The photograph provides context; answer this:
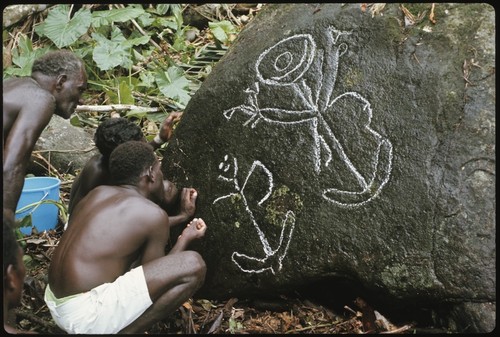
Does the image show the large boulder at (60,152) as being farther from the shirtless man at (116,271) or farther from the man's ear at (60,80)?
the shirtless man at (116,271)

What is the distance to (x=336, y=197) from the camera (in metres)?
4.12

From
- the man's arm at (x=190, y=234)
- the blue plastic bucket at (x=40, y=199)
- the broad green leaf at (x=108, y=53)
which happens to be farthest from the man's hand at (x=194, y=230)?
the broad green leaf at (x=108, y=53)

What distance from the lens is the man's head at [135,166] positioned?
4035 mm

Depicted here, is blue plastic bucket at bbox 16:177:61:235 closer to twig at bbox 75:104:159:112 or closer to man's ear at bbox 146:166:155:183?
twig at bbox 75:104:159:112

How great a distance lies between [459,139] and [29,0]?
5.06 metres

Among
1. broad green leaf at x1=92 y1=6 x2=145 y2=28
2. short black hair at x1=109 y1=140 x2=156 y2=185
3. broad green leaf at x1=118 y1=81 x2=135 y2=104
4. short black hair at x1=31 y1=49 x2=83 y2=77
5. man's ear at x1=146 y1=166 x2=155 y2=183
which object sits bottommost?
broad green leaf at x1=118 y1=81 x2=135 y2=104

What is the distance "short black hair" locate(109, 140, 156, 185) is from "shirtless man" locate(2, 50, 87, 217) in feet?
1.75

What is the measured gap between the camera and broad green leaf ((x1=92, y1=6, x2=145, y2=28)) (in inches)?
281

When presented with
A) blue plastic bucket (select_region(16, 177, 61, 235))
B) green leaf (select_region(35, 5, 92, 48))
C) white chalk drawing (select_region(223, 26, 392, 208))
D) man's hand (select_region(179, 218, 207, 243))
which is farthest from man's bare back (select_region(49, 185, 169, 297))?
green leaf (select_region(35, 5, 92, 48))

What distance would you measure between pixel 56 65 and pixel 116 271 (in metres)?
1.58

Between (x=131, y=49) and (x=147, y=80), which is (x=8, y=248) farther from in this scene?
(x=131, y=49)

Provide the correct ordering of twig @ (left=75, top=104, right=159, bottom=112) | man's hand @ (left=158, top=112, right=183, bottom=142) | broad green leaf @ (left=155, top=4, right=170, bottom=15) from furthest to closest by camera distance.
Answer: broad green leaf @ (left=155, top=4, right=170, bottom=15) → twig @ (left=75, top=104, right=159, bottom=112) → man's hand @ (left=158, top=112, right=183, bottom=142)

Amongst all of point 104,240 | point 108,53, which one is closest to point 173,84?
point 108,53

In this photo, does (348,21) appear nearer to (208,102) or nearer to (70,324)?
(208,102)
